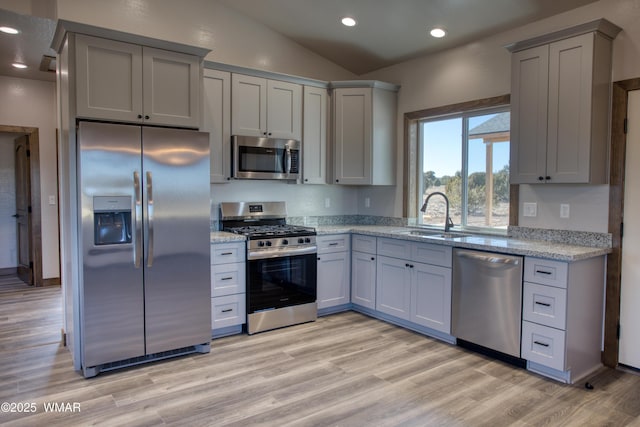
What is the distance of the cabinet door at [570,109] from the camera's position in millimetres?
2938

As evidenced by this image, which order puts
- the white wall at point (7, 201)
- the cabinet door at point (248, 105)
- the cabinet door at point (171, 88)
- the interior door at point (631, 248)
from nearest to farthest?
the interior door at point (631, 248) → the cabinet door at point (171, 88) → the cabinet door at point (248, 105) → the white wall at point (7, 201)

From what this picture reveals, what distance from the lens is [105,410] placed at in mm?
2477

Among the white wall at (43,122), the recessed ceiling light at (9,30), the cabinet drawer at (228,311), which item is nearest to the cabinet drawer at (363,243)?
the cabinet drawer at (228,311)

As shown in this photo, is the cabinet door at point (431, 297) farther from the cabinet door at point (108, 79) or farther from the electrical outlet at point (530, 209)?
the cabinet door at point (108, 79)

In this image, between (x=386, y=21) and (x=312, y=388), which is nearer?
(x=312, y=388)

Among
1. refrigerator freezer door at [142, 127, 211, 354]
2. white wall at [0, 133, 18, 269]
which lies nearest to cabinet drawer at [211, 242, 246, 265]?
refrigerator freezer door at [142, 127, 211, 354]

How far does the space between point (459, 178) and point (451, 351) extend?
1755 mm

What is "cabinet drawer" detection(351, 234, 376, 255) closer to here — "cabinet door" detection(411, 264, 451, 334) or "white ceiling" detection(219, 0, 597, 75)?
"cabinet door" detection(411, 264, 451, 334)

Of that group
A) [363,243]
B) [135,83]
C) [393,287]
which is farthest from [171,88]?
[393,287]

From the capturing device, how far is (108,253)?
293cm

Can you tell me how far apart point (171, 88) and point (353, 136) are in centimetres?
206

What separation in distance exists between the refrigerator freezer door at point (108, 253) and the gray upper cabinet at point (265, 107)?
125 cm

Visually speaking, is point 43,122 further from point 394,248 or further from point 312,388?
point 312,388

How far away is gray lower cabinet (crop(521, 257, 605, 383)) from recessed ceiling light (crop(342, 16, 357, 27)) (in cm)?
267
